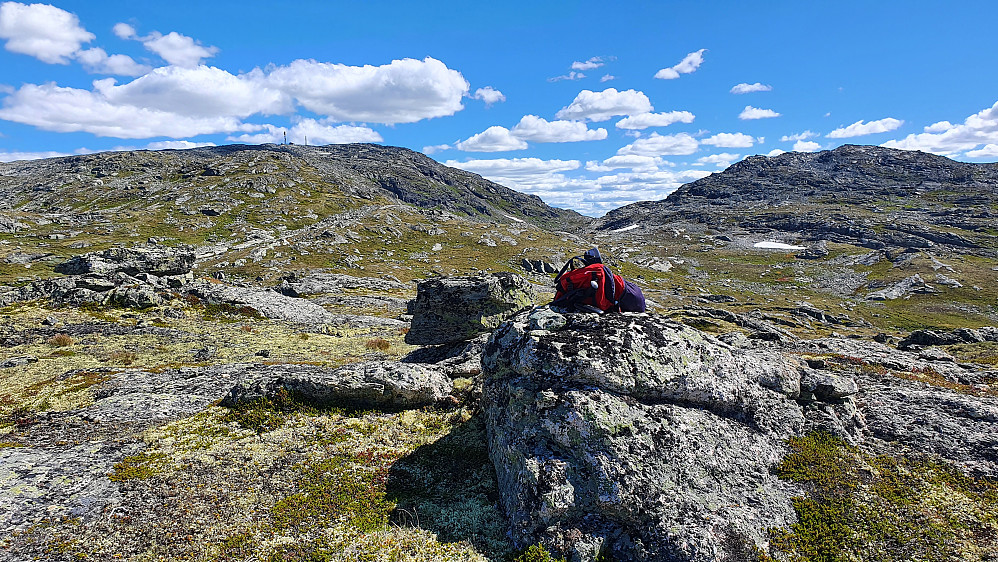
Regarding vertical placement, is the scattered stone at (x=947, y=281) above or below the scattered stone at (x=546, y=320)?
below

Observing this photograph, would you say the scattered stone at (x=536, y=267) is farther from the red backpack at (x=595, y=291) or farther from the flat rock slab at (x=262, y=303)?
the red backpack at (x=595, y=291)

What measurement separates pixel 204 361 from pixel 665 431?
2896 cm

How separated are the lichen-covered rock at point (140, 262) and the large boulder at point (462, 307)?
37586 millimetres

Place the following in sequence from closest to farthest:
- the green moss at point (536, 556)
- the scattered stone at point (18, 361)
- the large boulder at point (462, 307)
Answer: the green moss at point (536, 556)
the scattered stone at point (18, 361)
the large boulder at point (462, 307)

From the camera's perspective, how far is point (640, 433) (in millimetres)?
12805

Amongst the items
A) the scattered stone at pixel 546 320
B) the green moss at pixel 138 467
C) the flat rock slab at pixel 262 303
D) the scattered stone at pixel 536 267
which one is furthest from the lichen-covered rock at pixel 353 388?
the scattered stone at pixel 536 267

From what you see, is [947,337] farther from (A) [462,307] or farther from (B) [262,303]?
(B) [262,303]

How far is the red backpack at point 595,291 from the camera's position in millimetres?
16750

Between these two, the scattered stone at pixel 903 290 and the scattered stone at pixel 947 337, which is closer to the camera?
the scattered stone at pixel 947 337

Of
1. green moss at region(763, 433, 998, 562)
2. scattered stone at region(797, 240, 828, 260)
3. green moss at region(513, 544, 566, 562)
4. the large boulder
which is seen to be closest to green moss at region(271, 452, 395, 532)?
green moss at region(513, 544, 566, 562)

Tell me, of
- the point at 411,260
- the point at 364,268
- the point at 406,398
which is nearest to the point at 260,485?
the point at 406,398

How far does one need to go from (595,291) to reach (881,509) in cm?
1052

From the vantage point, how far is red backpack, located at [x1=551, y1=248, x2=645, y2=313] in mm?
16750

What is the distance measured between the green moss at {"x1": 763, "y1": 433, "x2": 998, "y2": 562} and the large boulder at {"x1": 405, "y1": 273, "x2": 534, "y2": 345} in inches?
931
